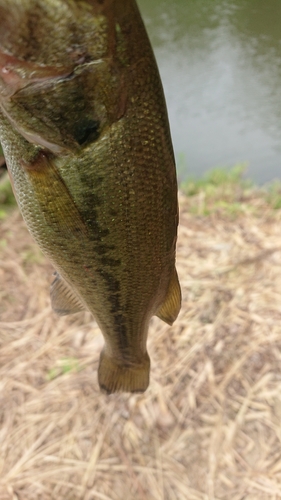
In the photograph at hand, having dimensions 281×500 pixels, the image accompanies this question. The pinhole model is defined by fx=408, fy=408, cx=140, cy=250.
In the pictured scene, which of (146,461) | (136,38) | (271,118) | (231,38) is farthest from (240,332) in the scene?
(231,38)

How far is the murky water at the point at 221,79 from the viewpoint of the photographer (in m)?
3.97

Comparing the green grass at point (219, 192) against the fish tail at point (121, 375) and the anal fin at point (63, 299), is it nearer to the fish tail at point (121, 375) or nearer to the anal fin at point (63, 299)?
the fish tail at point (121, 375)

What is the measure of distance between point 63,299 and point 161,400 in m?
0.89

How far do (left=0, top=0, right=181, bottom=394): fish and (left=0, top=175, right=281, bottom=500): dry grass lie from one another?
965 mm

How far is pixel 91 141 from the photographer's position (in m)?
0.55

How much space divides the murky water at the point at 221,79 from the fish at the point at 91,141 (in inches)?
106

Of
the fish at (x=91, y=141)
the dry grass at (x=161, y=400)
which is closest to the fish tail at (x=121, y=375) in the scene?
the fish at (x=91, y=141)

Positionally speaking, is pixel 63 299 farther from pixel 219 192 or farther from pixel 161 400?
pixel 219 192

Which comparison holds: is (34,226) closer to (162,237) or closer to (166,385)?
(162,237)

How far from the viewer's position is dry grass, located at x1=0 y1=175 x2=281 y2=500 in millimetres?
1430

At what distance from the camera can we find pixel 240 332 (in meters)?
1.82

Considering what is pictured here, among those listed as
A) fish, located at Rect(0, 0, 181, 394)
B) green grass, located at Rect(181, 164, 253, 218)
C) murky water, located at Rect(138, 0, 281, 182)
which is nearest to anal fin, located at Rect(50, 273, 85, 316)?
fish, located at Rect(0, 0, 181, 394)

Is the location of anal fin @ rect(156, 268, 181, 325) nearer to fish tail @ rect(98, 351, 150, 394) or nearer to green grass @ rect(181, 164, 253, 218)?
fish tail @ rect(98, 351, 150, 394)

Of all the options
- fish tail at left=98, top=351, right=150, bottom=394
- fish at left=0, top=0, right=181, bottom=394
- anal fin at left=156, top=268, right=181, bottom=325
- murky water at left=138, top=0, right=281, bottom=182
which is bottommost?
murky water at left=138, top=0, right=281, bottom=182
